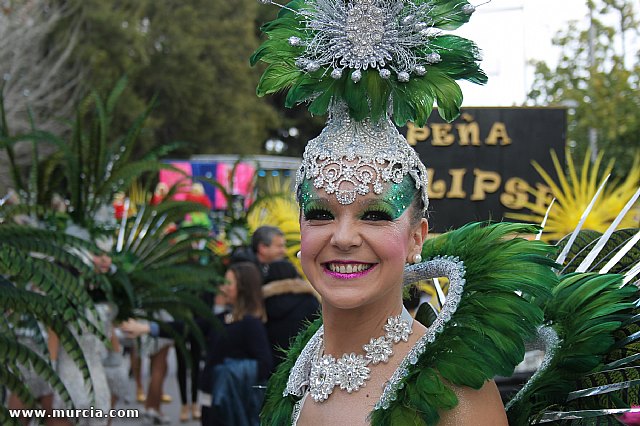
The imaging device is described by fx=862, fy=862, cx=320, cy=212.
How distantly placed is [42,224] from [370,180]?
3553 millimetres

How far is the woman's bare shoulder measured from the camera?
1.95 m

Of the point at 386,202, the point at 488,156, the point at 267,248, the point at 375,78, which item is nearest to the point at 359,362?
the point at 386,202

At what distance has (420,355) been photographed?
2.05 metres

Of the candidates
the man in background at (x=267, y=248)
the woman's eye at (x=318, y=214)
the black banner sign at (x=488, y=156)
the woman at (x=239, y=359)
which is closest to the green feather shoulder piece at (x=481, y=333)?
the woman's eye at (x=318, y=214)

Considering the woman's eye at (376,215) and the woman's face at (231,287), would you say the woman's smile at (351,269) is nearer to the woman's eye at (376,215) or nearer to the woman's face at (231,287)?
the woman's eye at (376,215)

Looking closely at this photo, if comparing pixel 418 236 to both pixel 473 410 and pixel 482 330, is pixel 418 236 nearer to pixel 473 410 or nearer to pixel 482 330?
pixel 482 330

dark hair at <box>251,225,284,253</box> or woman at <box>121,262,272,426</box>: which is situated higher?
dark hair at <box>251,225,284,253</box>

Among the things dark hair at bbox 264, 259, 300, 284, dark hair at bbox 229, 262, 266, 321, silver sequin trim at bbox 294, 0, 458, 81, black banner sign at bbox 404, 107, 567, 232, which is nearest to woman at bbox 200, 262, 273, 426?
dark hair at bbox 229, 262, 266, 321

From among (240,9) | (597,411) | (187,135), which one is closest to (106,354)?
(597,411)

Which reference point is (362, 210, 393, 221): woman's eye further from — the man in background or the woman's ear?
the man in background

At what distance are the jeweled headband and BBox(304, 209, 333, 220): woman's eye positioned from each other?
6cm

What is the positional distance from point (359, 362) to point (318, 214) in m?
0.39

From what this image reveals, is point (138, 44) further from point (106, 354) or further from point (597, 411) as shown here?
point (597, 411)

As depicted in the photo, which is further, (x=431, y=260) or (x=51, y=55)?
(x=51, y=55)
